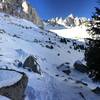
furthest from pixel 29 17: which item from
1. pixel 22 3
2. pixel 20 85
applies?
pixel 20 85

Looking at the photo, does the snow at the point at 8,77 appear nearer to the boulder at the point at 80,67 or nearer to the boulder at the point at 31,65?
the boulder at the point at 31,65

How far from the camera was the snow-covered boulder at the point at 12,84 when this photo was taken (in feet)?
60.7

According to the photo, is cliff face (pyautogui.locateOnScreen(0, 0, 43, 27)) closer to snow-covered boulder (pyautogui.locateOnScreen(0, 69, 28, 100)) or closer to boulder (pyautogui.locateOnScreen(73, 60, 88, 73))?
boulder (pyautogui.locateOnScreen(73, 60, 88, 73))

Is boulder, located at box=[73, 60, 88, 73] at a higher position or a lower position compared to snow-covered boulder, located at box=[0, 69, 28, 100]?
lower

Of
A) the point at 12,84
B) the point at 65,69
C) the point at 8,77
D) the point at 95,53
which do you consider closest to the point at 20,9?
the point at 65,69

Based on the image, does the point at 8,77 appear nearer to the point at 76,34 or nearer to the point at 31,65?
the point at 31,65

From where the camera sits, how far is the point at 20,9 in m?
157

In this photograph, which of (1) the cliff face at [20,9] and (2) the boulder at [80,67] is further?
(1) the cliff face at [20,9]

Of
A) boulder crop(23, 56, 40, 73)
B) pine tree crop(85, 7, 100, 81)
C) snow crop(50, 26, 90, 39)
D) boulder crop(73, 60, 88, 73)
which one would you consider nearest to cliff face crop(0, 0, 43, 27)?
snow crop(50, 26, 90, 39)

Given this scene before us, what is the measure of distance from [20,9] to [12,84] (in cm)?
14003

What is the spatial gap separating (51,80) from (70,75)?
9.38 m

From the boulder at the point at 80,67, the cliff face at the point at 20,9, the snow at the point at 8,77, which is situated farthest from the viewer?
the cliff face at the point at 20,9

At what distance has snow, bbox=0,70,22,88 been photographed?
18855mm

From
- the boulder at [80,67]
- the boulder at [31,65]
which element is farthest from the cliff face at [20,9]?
the boulder at [31,65]
